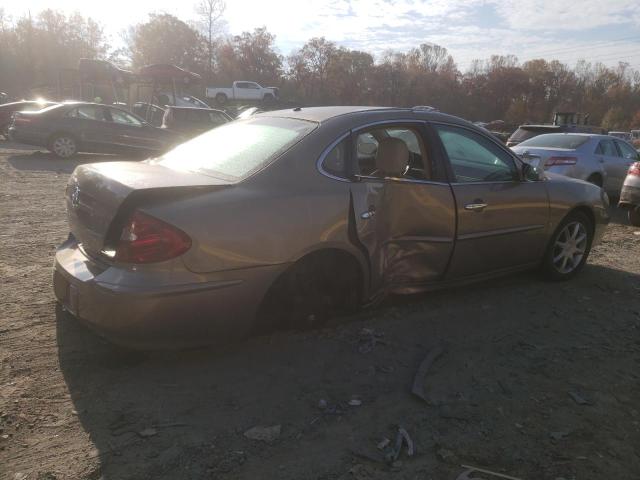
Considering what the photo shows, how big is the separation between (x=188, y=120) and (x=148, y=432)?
14.3 metres

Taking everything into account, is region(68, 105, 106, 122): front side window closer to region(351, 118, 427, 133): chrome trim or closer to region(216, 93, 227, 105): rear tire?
region(351, 118, 427, 133): chrome trim

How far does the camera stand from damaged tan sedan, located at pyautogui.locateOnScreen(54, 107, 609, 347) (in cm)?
285

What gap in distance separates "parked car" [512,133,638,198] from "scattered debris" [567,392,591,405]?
6507mm

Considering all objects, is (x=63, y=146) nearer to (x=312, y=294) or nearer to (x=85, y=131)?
(x=85, y=131)

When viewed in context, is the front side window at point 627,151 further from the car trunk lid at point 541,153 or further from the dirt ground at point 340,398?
the dirt ground at point 340,398

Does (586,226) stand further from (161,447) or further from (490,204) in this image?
(161,447)

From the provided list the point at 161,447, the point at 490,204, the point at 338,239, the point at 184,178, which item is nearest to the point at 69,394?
the point at 161,447

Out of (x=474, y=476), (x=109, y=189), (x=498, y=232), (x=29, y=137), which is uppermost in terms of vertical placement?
(x=29, y=137)

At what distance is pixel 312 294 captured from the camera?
3471mm

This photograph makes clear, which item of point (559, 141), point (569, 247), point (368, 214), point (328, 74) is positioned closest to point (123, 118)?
point (559, 141)

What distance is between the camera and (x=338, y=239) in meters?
3.40

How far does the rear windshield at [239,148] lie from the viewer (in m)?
3.37

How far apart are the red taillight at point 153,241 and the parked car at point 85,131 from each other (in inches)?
485

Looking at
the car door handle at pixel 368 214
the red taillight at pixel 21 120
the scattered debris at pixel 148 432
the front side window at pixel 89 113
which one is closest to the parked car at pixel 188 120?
the front side window at pixel 89 113
